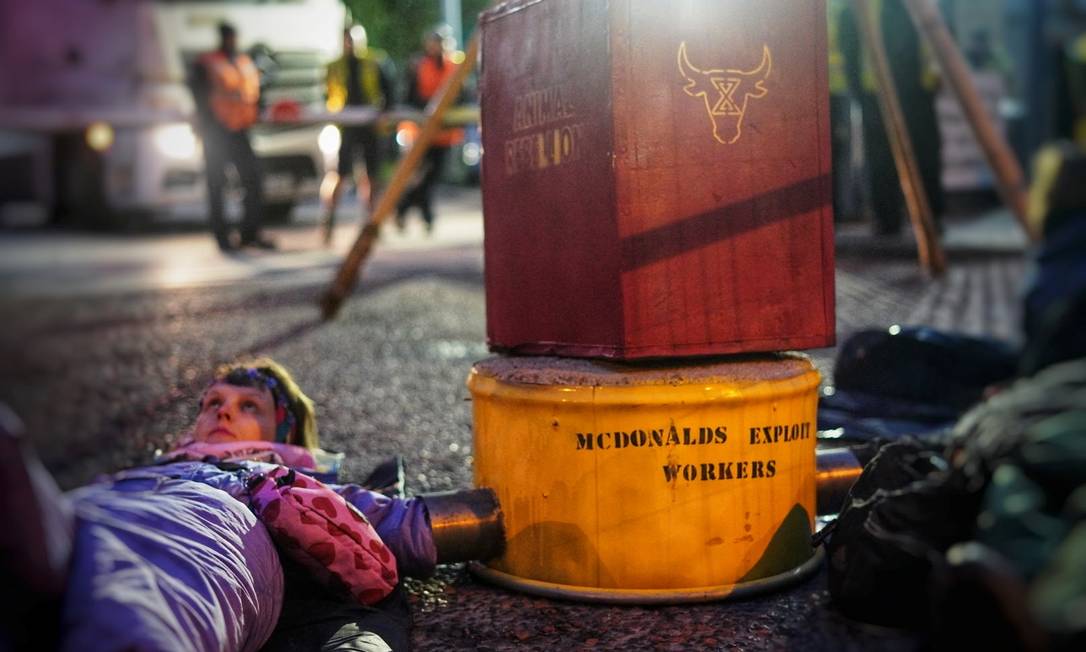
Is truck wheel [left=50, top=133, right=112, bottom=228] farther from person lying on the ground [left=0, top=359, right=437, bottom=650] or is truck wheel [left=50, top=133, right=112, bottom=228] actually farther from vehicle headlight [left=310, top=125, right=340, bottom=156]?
person lying on the ground [left=0, top=359, right=437, bottom=650]

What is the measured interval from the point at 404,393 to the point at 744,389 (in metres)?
2.79

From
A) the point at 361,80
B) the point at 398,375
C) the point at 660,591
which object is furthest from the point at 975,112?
the point at 361,80

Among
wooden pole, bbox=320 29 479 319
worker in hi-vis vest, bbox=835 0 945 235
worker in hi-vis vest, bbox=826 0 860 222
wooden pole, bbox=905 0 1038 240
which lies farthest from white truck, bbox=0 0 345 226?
wooden pole, bbox=905 0 1038 240

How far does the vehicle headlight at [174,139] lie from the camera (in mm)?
13844

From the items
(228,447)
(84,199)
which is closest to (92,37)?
(84,199)

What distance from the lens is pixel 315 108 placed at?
15070 millimetres

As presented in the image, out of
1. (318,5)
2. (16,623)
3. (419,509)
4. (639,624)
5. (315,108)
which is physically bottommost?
(639,624)

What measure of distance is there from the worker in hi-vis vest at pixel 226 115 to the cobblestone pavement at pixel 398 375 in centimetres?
214

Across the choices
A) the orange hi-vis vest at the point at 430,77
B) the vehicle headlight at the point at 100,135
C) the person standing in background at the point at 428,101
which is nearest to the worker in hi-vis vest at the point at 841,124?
the person standing in background at the point at 428,101

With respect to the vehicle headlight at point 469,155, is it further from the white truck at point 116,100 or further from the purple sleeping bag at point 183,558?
the purple sleeping bag at point 183,558

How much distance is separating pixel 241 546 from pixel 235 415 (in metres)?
0.86

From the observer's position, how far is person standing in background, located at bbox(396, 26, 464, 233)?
1346cm

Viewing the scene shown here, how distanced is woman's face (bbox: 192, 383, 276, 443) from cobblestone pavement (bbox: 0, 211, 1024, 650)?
0.58 metres

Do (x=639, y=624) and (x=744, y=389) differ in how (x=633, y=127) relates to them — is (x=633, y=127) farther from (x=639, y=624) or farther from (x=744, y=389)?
(x=639, y=624)
